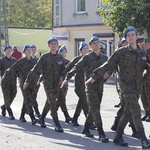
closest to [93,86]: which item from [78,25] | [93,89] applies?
[93,89]

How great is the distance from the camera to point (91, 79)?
30.9 ft

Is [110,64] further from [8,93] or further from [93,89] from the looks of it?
[8,93]

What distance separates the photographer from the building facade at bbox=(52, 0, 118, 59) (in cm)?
3300

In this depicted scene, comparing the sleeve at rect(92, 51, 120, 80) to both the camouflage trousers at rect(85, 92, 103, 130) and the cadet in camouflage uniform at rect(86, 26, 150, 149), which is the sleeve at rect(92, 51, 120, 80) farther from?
the camouflage trousers at rect(85, 92, 103, 130)

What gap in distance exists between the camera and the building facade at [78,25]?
108ft

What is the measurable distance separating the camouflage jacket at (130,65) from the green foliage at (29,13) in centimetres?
5236

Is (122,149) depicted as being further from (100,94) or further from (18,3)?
(18,3)

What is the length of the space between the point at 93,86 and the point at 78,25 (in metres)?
25.4

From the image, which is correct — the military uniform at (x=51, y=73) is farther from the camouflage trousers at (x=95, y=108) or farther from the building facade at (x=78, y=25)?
the building facade at (x=78, y=25)

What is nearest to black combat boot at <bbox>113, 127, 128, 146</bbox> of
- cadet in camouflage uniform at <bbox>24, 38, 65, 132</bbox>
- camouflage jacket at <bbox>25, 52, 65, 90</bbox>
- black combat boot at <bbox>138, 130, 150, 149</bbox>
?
black combat boot at <bbox>138, 130, 150, 149</bbox>

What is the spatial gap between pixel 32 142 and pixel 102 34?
23421mm

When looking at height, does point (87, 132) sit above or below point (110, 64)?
below

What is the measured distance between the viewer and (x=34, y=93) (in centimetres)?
1311

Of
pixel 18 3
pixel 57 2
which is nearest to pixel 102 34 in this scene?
pixel 57 2
